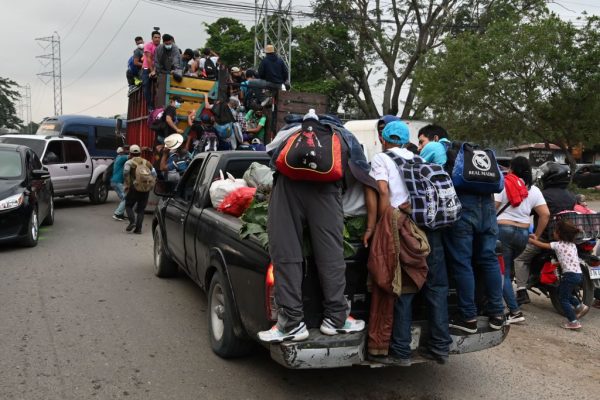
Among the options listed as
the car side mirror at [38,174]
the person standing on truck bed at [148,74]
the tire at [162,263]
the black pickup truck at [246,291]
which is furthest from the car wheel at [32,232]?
the person standing on truck bed at [148,74]

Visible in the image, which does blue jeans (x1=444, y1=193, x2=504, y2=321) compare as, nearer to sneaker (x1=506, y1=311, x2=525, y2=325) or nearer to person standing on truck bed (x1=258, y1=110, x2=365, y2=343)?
person standing on truck bed (x1=258, y1=110, x2=365, y2=343)

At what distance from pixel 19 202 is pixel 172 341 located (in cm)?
470

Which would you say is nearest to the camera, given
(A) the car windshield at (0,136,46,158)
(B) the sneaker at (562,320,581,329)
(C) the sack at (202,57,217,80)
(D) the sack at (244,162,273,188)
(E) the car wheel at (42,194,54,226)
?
(D) the sack at (244,162,273,188)

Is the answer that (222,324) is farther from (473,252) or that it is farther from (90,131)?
(90,131)

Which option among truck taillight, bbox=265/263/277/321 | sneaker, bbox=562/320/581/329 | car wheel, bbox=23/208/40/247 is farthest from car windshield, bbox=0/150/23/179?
sneaker, bbox=562/320/581/329

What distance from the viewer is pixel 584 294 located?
6145mm

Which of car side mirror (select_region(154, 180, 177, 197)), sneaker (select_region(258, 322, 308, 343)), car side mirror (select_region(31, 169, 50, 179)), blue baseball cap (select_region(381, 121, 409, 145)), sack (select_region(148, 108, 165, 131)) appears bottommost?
sneaker (select_region(258, 322, 308, 343))

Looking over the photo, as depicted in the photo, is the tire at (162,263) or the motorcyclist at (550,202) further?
the tire at (162,263)

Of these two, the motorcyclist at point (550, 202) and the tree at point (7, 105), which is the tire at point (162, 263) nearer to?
the motorcyclist at point (550, 202)

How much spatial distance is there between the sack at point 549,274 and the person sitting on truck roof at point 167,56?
892 centimetres

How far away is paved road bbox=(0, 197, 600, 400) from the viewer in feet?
12.9

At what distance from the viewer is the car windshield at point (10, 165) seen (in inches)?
343

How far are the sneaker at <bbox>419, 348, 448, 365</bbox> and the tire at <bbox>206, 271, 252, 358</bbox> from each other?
1.35 m

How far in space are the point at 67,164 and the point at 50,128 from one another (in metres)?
6.51
